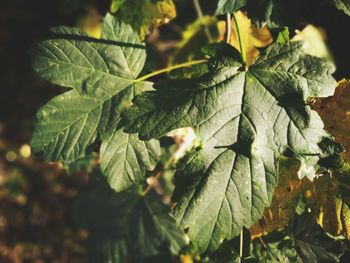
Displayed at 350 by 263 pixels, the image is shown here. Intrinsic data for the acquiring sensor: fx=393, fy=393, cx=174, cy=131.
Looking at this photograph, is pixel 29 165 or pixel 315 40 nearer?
pixel 315 40

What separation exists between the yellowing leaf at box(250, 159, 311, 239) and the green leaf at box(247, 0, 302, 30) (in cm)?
44

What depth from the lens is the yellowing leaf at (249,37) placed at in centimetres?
146

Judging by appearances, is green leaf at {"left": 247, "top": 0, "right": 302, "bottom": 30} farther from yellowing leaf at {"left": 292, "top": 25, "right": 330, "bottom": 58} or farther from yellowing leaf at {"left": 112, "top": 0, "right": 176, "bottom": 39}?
yellowing leaf at {"left": 292, "top": 25, "right": 330, "bottom": 58}

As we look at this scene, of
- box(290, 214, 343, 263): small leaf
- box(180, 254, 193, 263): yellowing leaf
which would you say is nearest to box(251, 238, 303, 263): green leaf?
box(290, 214, 343, 263): small leaf

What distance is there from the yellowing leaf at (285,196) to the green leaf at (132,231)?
0.74 metres

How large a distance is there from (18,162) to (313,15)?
10.8 ft

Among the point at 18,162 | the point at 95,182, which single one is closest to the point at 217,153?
the point at 95,182

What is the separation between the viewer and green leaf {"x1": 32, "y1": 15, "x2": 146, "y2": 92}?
1.33 m

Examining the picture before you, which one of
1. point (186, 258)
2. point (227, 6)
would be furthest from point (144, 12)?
point (186, 258)

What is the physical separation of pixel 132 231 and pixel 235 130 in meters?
1.04

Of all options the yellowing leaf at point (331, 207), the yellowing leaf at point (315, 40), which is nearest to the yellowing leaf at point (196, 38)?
the yellowing leaf at point (315, 40)

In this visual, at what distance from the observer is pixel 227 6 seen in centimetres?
118

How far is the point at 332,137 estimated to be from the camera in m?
1.15

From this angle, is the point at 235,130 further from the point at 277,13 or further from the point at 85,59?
the point at 85,59
